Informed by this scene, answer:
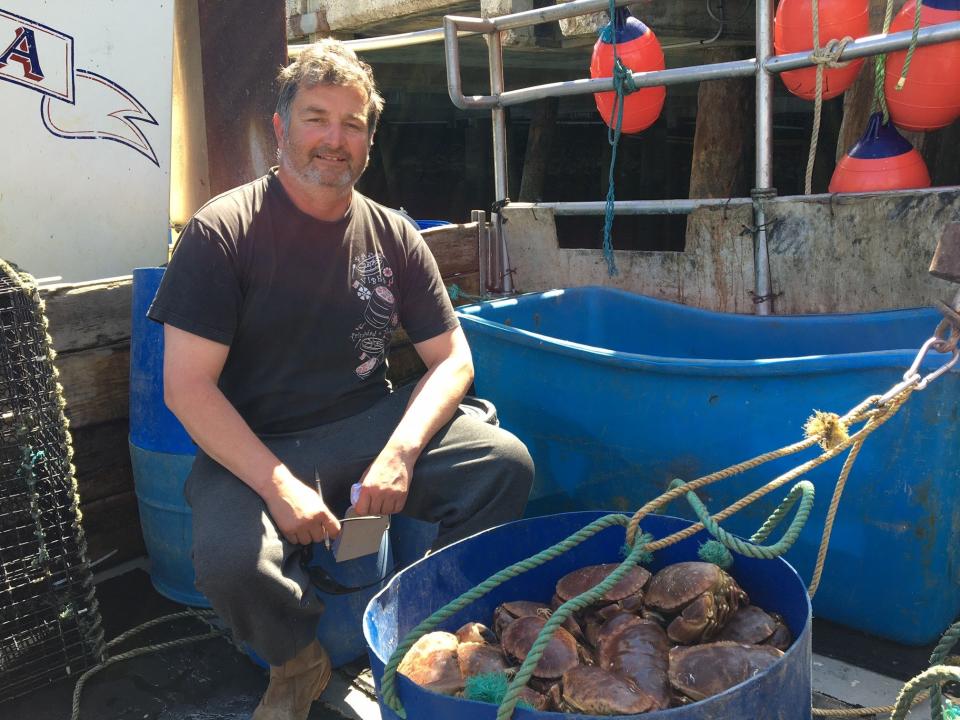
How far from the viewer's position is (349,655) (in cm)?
272

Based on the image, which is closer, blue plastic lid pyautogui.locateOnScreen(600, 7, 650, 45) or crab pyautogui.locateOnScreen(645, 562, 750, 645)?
crab pyautogui.locateOnScreen(645, 562, 750, 645)

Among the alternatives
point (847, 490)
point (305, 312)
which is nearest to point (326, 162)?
point (305, 312)

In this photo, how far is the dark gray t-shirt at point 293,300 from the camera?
2424mm

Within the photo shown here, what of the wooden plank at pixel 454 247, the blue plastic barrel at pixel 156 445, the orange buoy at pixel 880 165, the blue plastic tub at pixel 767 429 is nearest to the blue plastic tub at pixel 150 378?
the blue plastic barrel at pixel 156 445

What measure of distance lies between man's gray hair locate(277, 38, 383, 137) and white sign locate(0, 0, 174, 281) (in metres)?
1.46

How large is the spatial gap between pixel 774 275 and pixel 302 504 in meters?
2.28

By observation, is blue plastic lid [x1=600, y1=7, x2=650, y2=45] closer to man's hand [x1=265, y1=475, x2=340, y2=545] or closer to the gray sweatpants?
the gray sweatpants

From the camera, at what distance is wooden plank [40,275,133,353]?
121 inches

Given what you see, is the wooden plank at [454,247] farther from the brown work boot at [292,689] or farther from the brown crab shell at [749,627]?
the brown crab shell at [749,627]

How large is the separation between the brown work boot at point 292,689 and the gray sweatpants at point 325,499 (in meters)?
0.09

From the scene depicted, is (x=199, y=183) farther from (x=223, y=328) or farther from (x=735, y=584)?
(x=735, y=584)

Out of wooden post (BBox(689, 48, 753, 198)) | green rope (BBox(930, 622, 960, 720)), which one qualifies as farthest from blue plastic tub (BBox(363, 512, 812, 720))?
wooden post (BBox(689, 48, 753, 198))

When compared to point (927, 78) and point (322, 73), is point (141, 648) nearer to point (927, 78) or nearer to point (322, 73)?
point (322, 73)

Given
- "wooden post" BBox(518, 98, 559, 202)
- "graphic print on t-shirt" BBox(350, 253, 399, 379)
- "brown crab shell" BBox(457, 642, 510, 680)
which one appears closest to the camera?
"brown crab shell" BBox(457, 642, 510, 680)
